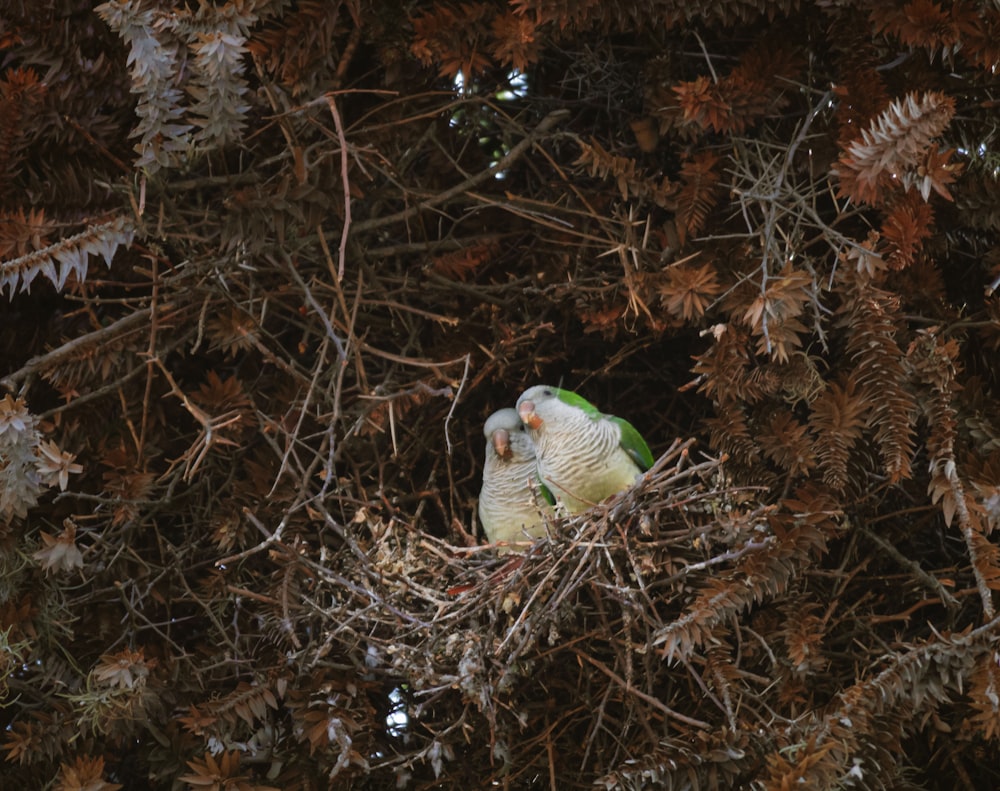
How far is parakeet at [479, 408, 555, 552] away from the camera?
2395 mm

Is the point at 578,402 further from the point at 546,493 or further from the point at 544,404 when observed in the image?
the point at 546,493

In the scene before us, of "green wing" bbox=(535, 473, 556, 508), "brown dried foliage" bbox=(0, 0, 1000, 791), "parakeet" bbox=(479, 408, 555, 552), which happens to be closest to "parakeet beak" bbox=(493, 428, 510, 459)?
"parakeet" bbox=(479, 408, 555, 552)

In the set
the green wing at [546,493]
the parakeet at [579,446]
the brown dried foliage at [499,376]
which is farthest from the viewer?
the green wing at [546,493]

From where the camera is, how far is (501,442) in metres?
2.40

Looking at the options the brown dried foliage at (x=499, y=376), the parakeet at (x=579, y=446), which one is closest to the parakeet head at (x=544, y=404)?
the parakeet at (x=579, y=446)

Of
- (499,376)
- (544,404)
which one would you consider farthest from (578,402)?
(499,376)

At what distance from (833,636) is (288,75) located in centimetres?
139

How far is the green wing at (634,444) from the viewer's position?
2.35 meters

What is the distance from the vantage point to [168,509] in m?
2.26

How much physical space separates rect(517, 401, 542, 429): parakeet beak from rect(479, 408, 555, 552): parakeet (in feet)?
0.19

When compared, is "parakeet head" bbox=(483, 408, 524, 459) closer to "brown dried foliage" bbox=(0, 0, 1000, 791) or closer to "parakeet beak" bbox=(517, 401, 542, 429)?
"parakeet beak" bbox=(517, 401, 542, 429)

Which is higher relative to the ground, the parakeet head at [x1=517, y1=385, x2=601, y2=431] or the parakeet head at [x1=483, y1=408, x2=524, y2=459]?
the parakeet head at [x1=517, y1=385, x2=601, y2=431]

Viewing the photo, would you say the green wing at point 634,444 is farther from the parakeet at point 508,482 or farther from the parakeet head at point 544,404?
the parakeet at point 508,482

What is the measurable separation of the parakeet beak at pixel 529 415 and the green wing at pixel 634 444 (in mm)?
148
